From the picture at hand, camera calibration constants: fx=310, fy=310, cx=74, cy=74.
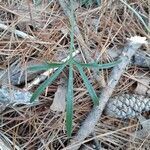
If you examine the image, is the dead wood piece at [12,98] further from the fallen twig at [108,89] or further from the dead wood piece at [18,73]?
the fallen twig at [108,89]

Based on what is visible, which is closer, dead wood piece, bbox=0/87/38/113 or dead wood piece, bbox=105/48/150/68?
dead wood piece, bbox=0/87/38/113

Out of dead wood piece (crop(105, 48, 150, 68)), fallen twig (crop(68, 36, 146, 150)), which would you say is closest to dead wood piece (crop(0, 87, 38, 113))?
fallen twig (crop(68, 36, 146, 150))

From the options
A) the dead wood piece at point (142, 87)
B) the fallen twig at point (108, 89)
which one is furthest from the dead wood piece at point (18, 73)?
the dead wood piece at point (142, 87)

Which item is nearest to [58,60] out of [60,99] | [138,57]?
[60,99]

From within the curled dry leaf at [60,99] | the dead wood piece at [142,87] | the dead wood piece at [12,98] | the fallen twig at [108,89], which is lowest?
the dead wood piece at [142,87]

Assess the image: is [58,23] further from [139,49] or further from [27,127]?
[27,127]

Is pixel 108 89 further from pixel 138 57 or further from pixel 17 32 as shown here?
pixel 17 32

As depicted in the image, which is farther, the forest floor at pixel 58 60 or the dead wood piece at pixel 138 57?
the dead wood piece at pixel 138 57

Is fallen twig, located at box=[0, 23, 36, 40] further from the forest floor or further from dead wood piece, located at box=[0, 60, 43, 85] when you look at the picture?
dead wood piece, located at box=[0, 60, 43, 85]
